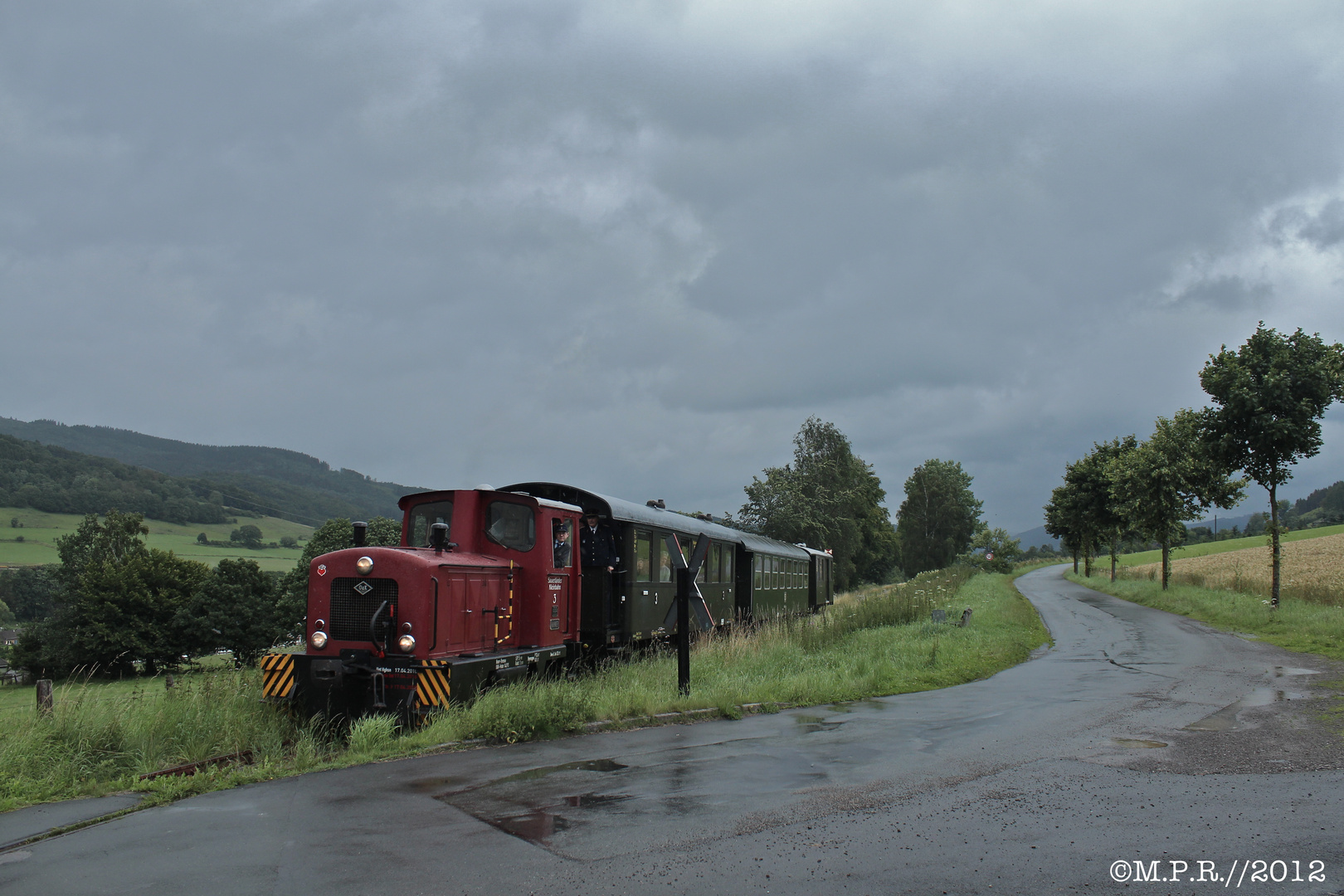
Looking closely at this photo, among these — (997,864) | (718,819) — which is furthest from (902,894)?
(718,819)

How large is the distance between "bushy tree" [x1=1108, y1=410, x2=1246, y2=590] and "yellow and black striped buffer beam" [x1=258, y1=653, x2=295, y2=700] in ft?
103

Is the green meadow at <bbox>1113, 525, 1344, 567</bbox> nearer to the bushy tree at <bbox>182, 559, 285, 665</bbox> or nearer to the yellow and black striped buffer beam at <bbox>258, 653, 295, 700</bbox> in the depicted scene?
the bushy tree at <bbox>182, 559, 285, 665</bbox>

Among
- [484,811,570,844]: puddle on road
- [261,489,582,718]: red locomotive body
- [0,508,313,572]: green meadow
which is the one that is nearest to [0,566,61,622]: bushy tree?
[0,508,313,572]: green meadow

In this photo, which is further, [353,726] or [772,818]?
[353,726]

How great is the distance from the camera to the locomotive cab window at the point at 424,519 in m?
12.2

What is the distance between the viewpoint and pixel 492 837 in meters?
5.61

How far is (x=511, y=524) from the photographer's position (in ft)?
40.7

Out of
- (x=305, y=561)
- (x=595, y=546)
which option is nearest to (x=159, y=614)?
(x=305, y=561)

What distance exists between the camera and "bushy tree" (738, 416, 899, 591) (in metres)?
58.2

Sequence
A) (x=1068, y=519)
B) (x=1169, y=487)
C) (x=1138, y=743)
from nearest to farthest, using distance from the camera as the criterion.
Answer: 1. (x=1138, y=743)
2. (x=1169, y=487)
3. (x=1068, y=519)

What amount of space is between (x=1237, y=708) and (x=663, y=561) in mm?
9691

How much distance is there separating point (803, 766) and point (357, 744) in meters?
4.35

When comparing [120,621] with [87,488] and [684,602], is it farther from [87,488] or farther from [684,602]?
[87,488]

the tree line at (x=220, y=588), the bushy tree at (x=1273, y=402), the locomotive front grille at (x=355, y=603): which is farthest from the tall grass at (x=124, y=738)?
the tree line at (x=220, y=588)
